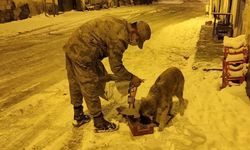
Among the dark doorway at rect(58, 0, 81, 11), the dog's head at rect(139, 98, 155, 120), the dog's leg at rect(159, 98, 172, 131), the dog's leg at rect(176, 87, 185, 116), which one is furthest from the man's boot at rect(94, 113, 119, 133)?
the dark doorway at rect(58, 0, 81, 11)

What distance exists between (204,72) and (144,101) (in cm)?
281

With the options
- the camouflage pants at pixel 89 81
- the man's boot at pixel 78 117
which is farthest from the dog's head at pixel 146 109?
the man's boot at pixel 78 117

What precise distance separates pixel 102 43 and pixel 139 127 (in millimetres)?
1321

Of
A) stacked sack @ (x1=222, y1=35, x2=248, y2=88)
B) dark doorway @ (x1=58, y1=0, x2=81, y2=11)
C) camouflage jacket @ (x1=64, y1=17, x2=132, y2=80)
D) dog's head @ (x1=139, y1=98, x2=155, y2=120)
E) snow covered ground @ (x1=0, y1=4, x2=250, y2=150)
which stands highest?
dark doorway @ (x1=58, y1=0, x2=81, y2=11)

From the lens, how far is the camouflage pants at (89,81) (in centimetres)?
459

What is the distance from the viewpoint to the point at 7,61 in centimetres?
918

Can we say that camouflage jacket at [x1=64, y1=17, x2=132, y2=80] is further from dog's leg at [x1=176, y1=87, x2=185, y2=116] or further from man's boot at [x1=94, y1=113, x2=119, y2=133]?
dog's leg at [x1=176, y1=87, x2=185, y2=116]

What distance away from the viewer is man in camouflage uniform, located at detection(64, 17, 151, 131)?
4.39 meters

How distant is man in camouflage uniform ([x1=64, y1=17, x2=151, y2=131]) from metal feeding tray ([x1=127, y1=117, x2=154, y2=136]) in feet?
1.03

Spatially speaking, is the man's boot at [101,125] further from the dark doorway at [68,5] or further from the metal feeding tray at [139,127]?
the dark doorway at [68,5]

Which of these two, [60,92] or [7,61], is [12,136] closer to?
[60,92]

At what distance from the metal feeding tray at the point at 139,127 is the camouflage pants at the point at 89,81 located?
531 mm

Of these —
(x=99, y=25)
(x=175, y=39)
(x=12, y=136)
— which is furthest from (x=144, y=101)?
(x=175, y=39)

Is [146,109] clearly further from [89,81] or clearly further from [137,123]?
[89,81]
